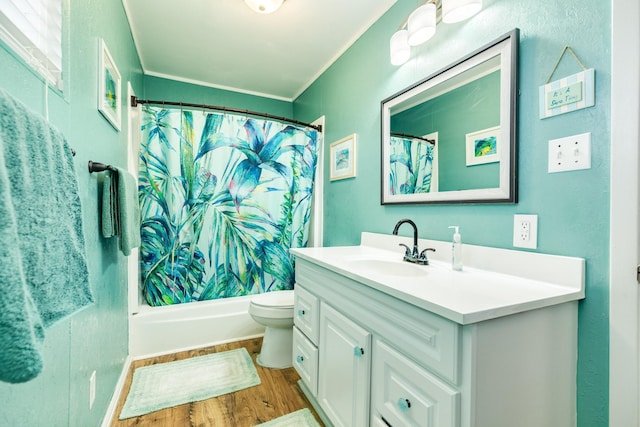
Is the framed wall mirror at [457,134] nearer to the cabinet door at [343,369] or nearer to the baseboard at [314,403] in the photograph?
the cabinet door at [343,369]

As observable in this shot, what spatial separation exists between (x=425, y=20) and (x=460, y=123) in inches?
19.5

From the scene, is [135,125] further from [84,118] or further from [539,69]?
[539,69]

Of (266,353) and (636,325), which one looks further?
(266,353)

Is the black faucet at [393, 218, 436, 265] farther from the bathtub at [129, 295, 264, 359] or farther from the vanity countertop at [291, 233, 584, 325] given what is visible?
the bathtub at [129, 295, 264, 359]

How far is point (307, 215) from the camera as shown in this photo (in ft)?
8.43

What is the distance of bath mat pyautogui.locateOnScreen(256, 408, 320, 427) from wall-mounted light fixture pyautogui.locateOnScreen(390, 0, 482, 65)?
6.38 ft

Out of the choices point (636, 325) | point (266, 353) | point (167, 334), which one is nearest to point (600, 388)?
point (636, 325)

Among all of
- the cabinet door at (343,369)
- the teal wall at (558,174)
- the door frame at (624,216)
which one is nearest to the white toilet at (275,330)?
the cabinet door at (343,369)

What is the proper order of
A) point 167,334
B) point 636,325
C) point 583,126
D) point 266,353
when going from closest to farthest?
point 636,325 → point 583,126 → point 266,353 → point 167,334

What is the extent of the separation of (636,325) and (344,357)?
942 millimetres

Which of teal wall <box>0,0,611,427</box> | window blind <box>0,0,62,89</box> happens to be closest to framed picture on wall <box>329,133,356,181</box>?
teal wall <box>0,0,611,427</box>

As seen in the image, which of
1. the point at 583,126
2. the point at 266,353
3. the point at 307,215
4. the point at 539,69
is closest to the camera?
the point at 583,126

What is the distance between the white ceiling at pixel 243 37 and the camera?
5.91 ft

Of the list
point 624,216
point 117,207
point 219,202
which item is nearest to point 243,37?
point 219,202
